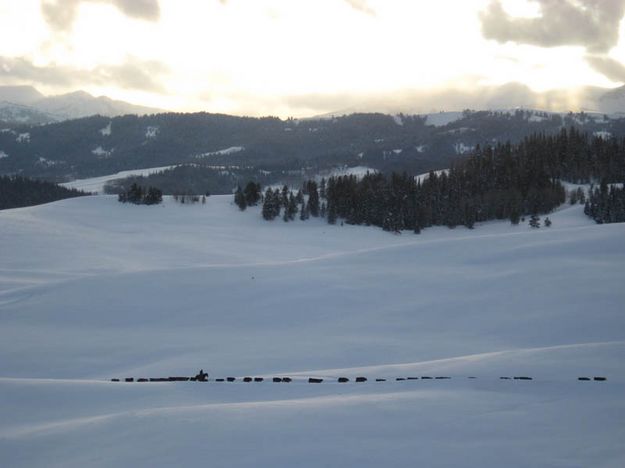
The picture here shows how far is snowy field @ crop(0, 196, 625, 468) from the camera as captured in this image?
1153cm

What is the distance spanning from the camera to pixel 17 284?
40188 mm

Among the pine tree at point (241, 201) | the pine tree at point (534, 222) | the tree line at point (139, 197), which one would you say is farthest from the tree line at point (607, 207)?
the tree line at point (139, 197)

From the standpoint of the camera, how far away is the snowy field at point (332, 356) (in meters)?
11.5

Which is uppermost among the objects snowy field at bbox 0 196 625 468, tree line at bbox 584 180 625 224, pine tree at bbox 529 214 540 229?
tree line at bbox 584 180 625 224

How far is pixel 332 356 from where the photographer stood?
915 inches

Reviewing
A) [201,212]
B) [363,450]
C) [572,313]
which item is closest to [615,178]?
[201,212]

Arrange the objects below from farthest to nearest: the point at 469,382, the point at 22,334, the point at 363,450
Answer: the point at 22,334 < the point at 469,382 < the point at 363,450

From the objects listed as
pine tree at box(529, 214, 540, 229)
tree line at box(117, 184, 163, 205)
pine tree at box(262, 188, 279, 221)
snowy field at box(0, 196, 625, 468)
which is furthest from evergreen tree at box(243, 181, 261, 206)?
pine tree at box(529, 214, 540, 229)

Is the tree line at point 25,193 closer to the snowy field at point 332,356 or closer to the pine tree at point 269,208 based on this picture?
the pine tree at point 269,208

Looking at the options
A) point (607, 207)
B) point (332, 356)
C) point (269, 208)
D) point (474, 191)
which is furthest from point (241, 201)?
point (332, 356)

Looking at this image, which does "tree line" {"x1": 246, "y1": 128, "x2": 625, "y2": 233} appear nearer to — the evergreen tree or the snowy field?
the evergreen tree

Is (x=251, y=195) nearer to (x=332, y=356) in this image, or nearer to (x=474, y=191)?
(x=474, y=191)

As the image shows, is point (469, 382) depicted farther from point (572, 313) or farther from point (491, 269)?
point (491, 269)

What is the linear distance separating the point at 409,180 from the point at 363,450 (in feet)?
278
